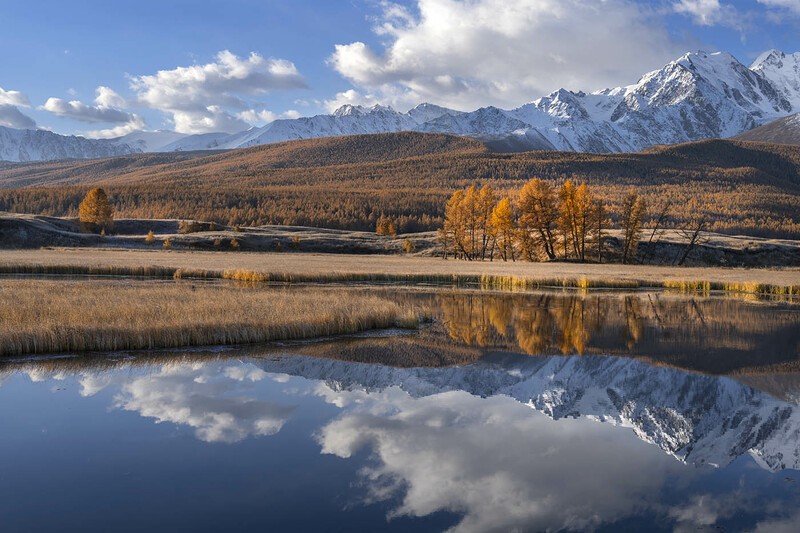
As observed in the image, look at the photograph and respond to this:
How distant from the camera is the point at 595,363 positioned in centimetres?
2350

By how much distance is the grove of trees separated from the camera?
8981 centimetres

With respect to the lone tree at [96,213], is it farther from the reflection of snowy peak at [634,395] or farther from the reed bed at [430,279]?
the reflection of snowy peak at [634,395]

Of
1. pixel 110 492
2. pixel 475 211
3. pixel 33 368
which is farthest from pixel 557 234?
pixel 110 492

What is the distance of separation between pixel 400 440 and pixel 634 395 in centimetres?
831

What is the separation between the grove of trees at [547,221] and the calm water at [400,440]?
65.7m

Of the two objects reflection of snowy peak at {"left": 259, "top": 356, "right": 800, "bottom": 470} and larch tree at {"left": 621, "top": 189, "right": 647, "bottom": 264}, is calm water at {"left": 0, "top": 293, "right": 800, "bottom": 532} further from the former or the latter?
larch tree at {"left": 621, "top": 189, "right": 647, "bottom": 264}

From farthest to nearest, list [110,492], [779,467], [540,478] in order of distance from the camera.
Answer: [779,467] → [540,478] → [110,492]

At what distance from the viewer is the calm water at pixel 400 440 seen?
10.4 metres

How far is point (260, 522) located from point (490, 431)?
21.6 ft

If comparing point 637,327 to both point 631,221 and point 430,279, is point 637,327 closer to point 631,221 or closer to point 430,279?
point 430,279

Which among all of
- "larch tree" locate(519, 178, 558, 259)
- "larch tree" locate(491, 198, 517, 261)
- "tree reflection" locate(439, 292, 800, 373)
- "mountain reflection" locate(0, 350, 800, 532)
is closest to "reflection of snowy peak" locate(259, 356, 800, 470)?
"mountain reflection" locate(0, 350, 800, 532)

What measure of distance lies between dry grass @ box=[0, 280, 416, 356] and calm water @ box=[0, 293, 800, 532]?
47.3 inches

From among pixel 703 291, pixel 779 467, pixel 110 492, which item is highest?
pixel 110 492

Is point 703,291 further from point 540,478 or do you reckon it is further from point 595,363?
point 540,478
